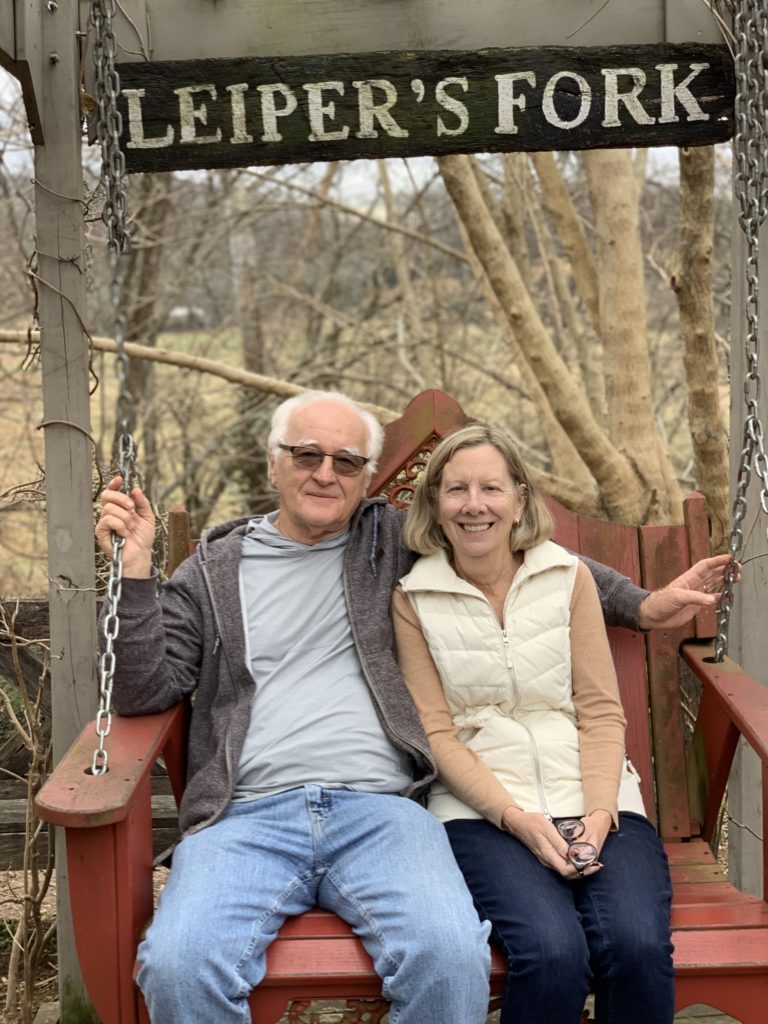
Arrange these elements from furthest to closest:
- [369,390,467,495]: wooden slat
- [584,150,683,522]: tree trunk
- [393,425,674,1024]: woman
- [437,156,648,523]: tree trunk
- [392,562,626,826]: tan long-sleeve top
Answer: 1. [584,150,683,522]: tree trunk
2. [437,156,648,523]: tree trunk
3. [369,390,467,495]: wooden slat
4. [392,562,626,826]: tan long-sleeve top
5. [393,425,674,1024]: woman

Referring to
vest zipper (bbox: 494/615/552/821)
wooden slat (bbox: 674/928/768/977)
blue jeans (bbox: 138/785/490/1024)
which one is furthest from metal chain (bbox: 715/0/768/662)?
blue jeans (bbox: 138/785/490/1024)

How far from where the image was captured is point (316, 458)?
3100 millimetres

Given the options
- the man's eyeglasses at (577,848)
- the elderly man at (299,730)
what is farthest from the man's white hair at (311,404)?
the man's eyeglasses at (577,848)

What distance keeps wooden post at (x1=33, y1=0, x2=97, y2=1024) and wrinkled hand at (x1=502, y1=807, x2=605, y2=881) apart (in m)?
1.20

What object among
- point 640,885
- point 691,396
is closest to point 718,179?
point 691,396

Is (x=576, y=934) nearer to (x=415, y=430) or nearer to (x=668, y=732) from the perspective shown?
(x=668, y=732)

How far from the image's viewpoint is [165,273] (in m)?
10.1

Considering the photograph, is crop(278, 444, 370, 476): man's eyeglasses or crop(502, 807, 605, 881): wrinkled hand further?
crop(278, 444, 370, 476): man's eyeglasses

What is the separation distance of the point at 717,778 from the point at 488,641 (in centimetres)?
80

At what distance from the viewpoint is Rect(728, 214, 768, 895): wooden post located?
342 centimetres

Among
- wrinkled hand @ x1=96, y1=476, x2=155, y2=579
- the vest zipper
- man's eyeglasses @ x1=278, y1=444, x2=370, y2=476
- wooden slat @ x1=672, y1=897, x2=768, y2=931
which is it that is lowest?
wooden slat @ x1=672, y1=897, x2=768, y2=931

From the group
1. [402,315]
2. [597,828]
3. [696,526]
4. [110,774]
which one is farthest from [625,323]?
[110,774]

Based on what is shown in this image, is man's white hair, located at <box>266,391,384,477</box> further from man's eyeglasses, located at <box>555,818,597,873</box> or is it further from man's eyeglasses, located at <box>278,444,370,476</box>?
man's eyeglasses, located at <box>555,818,597,873</box>

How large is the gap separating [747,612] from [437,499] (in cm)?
99
